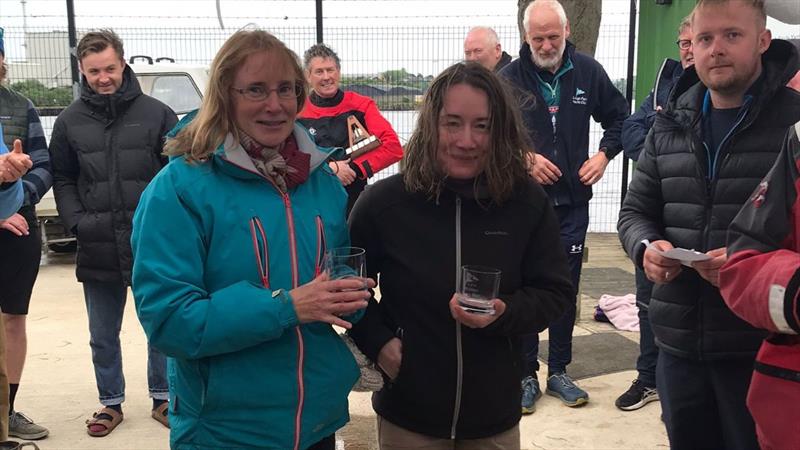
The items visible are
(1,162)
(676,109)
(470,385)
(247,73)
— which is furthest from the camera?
(1,162)

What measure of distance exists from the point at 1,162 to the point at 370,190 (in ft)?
6.13

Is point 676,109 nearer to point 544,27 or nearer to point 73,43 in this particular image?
point 544,27

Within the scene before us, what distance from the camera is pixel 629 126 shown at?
4.31 m

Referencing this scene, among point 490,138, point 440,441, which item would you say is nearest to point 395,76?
point 490,138

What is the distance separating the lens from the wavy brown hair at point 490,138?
83.7 inches

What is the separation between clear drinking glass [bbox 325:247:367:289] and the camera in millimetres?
1870

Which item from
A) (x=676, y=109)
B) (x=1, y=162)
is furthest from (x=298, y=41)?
(x=676, y=109)

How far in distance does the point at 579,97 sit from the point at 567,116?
0.15 meters

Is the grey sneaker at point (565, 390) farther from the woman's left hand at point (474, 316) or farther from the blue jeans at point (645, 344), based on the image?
the woman's left hand at point (474, 316)

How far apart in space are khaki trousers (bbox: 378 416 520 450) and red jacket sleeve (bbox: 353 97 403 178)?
9.44 ft

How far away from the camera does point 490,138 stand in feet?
7.00

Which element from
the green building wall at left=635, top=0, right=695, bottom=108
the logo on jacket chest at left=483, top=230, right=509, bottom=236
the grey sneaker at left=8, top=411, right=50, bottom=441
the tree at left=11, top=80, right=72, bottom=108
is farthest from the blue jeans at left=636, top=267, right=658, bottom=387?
the tree at left=11, top=80, right=72, bottom=108

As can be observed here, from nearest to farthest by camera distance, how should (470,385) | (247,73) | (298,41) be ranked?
(247,73) < (470,385) < (298,41)

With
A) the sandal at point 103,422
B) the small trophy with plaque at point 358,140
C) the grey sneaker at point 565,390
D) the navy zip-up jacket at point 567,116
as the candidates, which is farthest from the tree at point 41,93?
the grey sneaker at point 565,390
